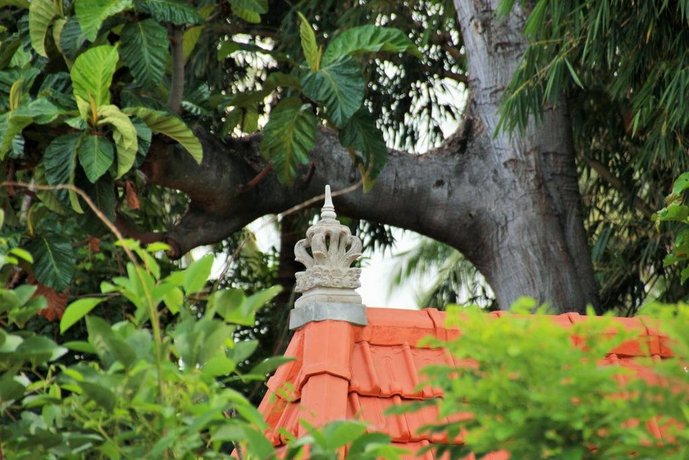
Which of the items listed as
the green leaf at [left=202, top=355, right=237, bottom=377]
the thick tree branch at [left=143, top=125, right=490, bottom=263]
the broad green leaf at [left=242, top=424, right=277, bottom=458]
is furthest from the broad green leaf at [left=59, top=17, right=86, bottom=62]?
the broad green leaf at [left=242, top=424, right=277, bottom=458]

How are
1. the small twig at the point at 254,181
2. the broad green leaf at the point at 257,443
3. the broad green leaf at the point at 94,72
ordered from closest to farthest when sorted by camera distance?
the broad green leaf at the point at 257,443, the broad green leaf at the point at 94,72, the small twig at the point at 254,181

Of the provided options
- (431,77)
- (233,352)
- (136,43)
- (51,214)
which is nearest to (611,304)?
(431,77)

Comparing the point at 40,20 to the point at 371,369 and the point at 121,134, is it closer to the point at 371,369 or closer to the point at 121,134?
the point at 121,134

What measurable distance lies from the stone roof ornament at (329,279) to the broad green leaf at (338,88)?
2.10m

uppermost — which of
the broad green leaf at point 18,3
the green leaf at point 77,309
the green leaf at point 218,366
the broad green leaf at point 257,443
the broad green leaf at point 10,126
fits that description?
the broad green leaf at point 18,3

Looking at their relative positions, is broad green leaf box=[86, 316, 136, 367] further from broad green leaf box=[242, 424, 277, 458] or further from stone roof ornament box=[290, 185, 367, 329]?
stone roof ornament box=[290, 185, 367, 329]

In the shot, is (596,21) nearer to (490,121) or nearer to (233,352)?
(490,121)

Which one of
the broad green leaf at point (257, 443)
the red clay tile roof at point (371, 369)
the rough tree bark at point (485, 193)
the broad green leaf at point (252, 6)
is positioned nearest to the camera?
the broad green leaf at point (257, 443)

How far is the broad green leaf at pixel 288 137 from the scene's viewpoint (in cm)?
672

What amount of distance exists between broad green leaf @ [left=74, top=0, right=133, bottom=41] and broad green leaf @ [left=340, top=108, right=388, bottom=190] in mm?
1360

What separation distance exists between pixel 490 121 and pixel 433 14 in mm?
1827

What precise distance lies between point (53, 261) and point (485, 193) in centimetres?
264

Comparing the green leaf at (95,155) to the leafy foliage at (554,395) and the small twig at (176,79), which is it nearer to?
the small twig at (176,79)

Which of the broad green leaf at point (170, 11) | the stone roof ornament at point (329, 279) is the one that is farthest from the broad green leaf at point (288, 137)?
the stone roof ornament at point (329, 279)
